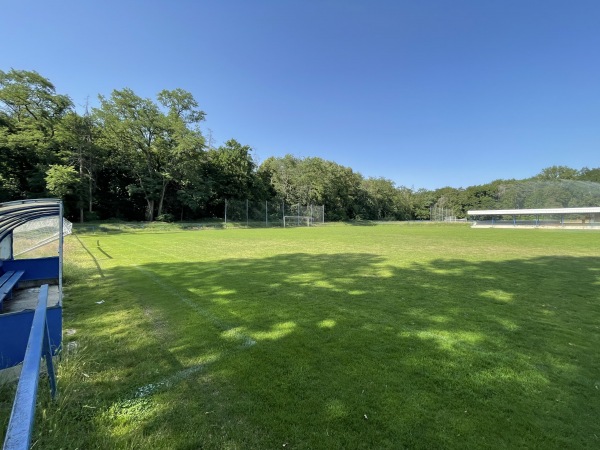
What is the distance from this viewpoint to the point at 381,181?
8331cm

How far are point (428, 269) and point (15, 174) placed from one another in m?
44.6

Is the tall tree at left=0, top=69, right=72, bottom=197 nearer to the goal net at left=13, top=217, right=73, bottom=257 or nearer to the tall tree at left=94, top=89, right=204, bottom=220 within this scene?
the tall tree at left=94, top=89, right=204, bottom=220

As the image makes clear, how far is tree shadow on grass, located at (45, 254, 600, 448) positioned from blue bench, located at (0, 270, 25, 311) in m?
2.14

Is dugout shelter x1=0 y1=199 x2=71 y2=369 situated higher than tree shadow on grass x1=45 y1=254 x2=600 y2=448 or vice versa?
dugout shelter x1=0 y1=199 x2=71 y2=369

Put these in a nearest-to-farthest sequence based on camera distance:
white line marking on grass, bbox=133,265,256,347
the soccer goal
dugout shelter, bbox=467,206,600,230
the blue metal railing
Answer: the blue metal railing < white line marking on grass, bbox=133,265,256,347 < dugout shelter, bbox=467,206,600,230 < the soccer goal

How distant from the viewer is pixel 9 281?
6.53 meters

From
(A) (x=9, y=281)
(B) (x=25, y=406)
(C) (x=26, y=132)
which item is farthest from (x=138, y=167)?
(B) (x=25, y=406)

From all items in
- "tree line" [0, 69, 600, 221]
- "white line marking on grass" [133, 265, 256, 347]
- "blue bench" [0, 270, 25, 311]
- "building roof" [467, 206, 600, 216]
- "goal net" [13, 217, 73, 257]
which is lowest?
"white line marking on grass" [133, 265, 256, 347]

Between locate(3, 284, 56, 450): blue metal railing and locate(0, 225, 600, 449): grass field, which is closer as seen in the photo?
locate(3, 284, 56, 450): blue metal railing

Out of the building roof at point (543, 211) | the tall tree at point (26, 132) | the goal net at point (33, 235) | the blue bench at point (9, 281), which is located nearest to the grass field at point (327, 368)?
the blue bench at point (9, 281)

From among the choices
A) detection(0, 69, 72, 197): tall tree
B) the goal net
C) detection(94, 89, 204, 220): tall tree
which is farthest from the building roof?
detection(0, 69, 72, 197): tall tree

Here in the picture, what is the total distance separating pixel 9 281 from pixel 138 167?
126 feet

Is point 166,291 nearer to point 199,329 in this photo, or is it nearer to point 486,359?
point 199,329

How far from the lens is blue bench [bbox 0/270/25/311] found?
5788 mm
